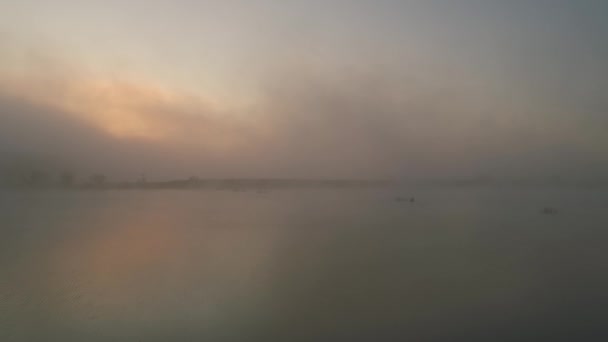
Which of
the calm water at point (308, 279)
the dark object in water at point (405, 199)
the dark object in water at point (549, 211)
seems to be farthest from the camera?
the dark object in water at point (405, 199)

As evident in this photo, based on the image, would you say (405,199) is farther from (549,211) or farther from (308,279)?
(308,279)

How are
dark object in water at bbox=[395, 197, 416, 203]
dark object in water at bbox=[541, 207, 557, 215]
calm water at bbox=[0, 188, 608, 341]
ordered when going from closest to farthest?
calm water at bbox=[0, 188, 608, 341] < dark object in water at bbox=[541, 207, 557, 215] < dark object in water at bbox=[395, 197, 416, 203]

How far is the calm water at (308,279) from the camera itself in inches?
109

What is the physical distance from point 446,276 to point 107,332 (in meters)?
2.84

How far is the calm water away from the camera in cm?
277

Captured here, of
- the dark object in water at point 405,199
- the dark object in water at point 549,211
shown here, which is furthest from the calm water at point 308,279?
the dark object in water at point 405,199

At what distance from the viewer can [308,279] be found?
12.3ft

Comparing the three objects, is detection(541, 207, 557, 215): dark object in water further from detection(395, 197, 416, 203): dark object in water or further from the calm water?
detection(395, 197, 416, 203): dark object in water

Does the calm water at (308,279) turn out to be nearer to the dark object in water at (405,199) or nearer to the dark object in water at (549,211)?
the dark object in water at (549,211)

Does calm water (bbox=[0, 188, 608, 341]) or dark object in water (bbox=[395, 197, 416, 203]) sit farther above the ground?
dark object in water (bbox=[395, 197, 416, 203])

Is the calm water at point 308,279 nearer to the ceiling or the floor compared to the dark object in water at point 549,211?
nearer to the floor

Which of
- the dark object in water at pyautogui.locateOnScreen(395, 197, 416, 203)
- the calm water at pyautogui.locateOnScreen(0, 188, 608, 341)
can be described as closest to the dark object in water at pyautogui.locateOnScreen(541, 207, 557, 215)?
the calm water at pyautogui.locateOnScreen(0, 188, 608, 341)

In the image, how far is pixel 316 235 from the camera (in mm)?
6070

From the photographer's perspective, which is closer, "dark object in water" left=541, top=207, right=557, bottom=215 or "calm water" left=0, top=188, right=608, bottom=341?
"calm water" left=0, top=188, right=608, bottom=341
